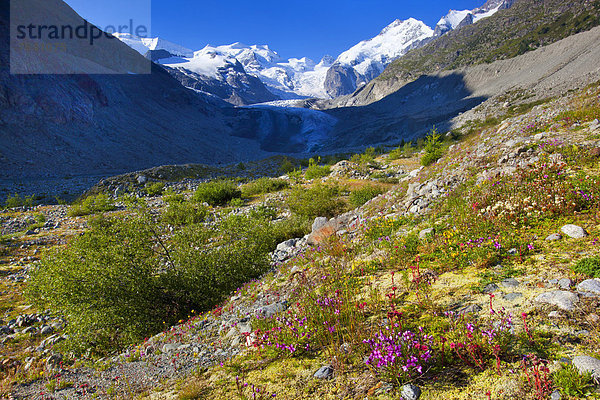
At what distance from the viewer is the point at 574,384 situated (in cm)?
187

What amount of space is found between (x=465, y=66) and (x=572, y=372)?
134344 mm

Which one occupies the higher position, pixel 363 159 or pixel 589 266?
pixel 363 159

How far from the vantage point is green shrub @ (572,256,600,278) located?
2.86 metres

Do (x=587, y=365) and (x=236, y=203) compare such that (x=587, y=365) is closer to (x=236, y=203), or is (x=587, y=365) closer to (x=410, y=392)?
(x=410, y=392)

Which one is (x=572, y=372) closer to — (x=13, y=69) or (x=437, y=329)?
(x=437, y=329)

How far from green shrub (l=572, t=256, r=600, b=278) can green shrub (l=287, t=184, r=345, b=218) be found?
29.6 ft

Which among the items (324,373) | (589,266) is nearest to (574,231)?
(589,266)

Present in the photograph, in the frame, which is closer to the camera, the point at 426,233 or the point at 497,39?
the point at 426,233

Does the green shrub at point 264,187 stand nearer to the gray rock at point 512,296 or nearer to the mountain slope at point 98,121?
the gray rock at point 512,296

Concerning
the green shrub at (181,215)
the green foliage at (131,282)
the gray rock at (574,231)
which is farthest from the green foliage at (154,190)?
the gray rock at (574,231)

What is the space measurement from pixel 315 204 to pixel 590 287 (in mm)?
10091

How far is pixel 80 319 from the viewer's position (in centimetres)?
501

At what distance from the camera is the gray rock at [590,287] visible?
2.63m

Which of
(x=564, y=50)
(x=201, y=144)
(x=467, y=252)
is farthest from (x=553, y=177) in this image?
(x=564, y=50)
